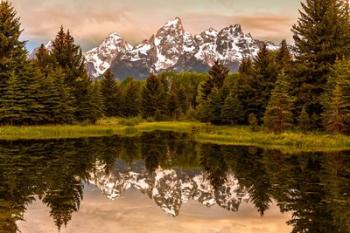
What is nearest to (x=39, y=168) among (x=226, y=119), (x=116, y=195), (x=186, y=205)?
(x=116, y=195)

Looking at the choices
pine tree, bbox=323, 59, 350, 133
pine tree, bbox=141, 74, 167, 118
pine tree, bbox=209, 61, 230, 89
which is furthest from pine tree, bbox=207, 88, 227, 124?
pine tree, bbox=141, 74, 167, 118

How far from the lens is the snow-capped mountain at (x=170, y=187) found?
65.8ft

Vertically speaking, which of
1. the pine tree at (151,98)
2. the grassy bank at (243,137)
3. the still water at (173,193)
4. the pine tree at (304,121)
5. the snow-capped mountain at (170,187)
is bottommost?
the snow-capped mountain at (170,187)

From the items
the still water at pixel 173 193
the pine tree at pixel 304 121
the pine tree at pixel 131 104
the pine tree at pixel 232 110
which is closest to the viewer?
the still water at pixel 173 193

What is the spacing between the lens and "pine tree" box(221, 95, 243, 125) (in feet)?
218

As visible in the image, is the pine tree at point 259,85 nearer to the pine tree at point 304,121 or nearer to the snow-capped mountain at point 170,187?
the pine tree at point 304,121

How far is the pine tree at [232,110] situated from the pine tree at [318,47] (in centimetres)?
1180

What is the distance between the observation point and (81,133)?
195 ft

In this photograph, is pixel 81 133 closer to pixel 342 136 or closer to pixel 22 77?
pixel 22 77

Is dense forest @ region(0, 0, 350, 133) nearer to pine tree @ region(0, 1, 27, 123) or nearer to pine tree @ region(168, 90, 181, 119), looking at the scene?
pine tree @ region(0, 1, 27, 123)

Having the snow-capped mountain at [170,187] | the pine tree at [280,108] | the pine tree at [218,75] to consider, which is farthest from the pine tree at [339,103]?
the pine tree at [218,75]

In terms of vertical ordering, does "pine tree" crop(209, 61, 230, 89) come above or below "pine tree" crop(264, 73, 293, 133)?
above

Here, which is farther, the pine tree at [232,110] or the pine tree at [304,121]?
the pine tree at [232,110]

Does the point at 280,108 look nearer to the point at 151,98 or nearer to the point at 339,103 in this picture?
the point at 339,103
